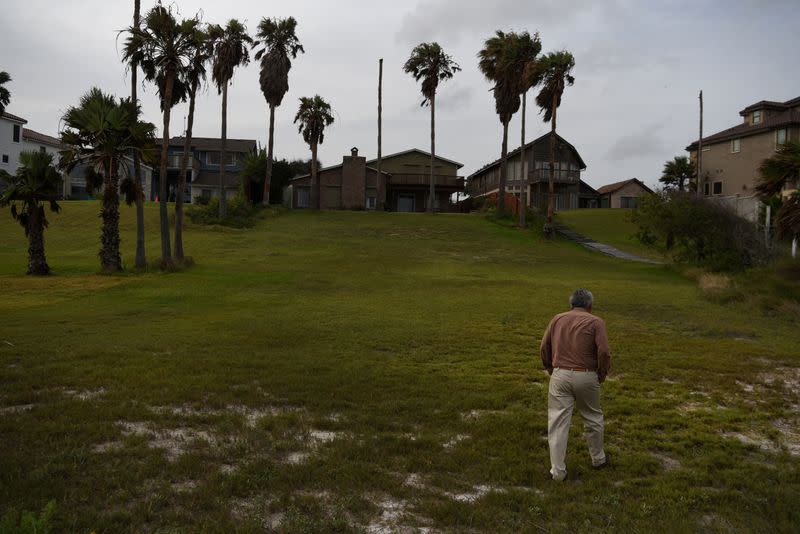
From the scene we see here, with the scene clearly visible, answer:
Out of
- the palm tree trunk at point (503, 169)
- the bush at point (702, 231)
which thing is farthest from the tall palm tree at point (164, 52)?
the palm tree trunk at point (503, 169)

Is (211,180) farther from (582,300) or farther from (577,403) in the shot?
(577,403)

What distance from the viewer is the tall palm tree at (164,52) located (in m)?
28.9

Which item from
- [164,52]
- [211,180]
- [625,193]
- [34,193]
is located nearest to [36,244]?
[34,193]

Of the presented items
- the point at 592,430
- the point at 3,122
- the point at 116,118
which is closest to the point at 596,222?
the point at 116,118

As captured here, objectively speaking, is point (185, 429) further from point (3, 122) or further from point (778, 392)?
point (3, 122)

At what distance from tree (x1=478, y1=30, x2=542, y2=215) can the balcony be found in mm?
13449

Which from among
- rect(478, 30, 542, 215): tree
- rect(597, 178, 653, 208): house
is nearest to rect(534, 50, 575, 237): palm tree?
rect(478, 30, 542, 215): tree

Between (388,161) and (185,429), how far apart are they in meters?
66.3

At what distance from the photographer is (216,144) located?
77062mm

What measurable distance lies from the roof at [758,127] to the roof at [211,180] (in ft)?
163

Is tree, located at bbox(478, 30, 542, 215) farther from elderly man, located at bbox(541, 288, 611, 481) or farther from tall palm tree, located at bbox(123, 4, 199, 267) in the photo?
elderly man, located at bbox(541, 288, 611, 481)

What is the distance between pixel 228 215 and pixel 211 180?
26.7m

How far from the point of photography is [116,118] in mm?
27531

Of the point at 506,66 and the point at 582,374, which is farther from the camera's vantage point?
the point at 506,66
